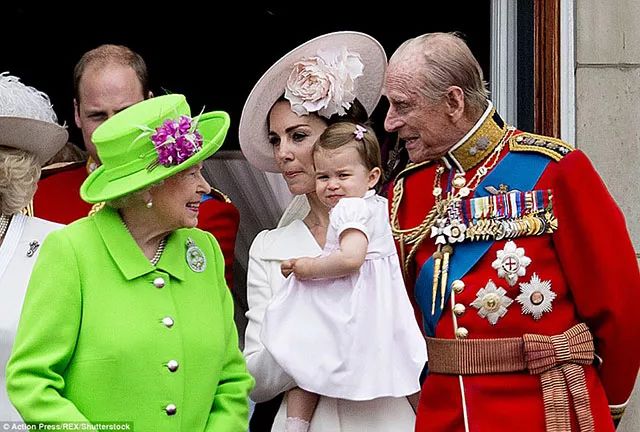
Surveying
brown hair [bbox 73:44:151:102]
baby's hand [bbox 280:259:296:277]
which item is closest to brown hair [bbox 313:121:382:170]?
baby's hand [bbox 280:259:296:277]

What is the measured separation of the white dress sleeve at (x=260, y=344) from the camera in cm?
461

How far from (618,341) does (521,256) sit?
0.35m

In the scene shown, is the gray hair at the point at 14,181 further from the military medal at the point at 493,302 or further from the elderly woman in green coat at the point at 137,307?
the military medal at the point at 493,302

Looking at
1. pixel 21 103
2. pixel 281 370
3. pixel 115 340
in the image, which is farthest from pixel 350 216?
pixel 21 103

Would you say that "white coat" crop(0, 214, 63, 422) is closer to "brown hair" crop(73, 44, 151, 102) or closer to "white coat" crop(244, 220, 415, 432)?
"white coat" crop(244, 220, 415, 432)

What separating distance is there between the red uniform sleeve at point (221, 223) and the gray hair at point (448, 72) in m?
1.05

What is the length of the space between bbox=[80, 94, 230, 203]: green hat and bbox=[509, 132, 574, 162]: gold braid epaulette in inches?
32.3

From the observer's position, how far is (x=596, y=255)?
13.4 ft

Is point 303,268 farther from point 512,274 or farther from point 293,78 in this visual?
point 293,78

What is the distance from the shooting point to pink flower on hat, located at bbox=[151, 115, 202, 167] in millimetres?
3990

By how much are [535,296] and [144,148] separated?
1.10 meters

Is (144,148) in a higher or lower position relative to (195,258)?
higher

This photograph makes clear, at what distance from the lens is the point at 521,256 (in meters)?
4.14

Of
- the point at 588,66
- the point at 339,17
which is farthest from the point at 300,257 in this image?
the point at 339,17
